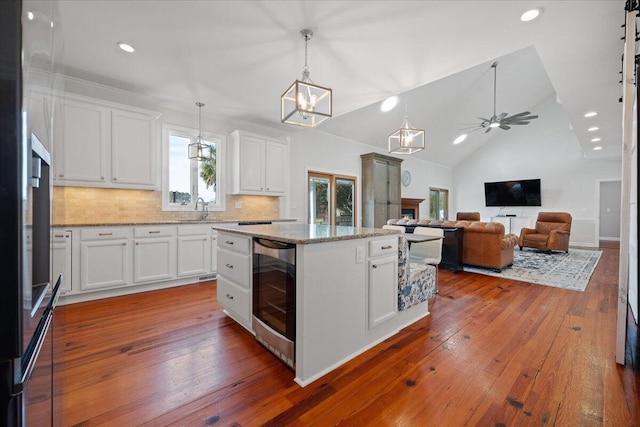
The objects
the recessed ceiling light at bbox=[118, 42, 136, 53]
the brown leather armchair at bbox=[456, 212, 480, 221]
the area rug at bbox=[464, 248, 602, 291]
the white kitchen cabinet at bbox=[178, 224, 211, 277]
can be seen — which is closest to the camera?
the recessed ceiling light at bbox=[118, 42, 136, 53]

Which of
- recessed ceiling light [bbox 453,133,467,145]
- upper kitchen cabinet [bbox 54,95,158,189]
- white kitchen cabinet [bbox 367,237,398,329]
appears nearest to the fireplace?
recessed ceiling light [bbox 453,133,467,145]

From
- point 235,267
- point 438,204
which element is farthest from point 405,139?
point 438,204

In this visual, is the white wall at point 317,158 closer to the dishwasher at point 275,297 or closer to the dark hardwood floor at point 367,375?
the dark hardwood floor at point 367,375

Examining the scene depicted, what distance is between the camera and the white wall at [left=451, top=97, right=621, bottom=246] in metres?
8.27

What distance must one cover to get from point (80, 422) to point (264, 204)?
13.4 feet

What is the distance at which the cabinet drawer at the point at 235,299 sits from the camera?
2.32m

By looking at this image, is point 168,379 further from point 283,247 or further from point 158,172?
point 158,172

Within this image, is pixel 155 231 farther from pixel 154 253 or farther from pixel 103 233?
pixel 103 233

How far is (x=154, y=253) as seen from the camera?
3.60 metres

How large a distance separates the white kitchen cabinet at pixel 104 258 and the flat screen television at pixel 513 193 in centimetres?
1105

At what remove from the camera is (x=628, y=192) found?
1.96 meters

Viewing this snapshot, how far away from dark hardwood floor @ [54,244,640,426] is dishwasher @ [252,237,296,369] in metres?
0.15

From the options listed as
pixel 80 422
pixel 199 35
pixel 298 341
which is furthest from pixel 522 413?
pixel 199 35

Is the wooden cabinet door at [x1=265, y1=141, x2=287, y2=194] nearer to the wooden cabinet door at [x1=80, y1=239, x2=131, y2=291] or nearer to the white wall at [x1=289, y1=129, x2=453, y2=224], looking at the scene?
the white wall at [x1=289, y1=129, x2=453, y2=224]
